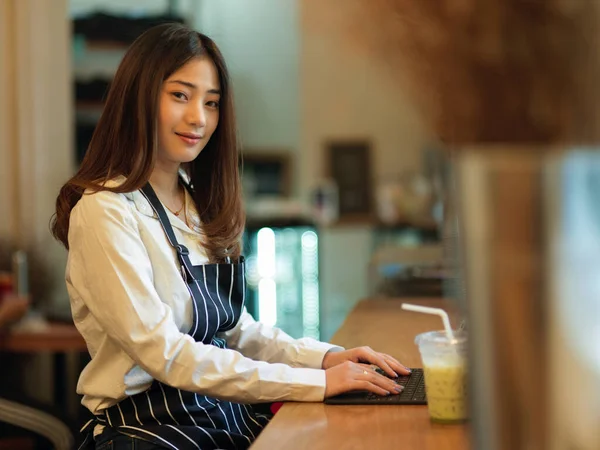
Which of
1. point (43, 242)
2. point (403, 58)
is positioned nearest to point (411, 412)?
point (403, 58)

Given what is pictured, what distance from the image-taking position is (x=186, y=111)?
2035 mm

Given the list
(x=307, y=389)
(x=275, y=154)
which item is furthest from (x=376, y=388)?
(x=275, y=154)

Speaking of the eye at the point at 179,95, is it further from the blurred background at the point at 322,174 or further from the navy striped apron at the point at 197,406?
the blurred background at the point at 322,174

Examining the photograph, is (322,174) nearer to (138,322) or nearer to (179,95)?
(179,95)

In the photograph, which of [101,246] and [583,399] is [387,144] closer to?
[101,246]

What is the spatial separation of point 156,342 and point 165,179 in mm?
503

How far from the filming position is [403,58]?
850 mm

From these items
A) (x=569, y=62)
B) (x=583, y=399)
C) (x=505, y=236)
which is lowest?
(x=583, y=399)

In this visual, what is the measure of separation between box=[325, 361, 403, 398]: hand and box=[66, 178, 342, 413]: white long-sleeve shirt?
0.06 feet

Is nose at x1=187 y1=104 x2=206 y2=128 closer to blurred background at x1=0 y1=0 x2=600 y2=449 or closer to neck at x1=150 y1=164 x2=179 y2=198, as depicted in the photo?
neck at x1=150 y1=164 x2=179 y2=198

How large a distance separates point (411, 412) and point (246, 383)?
1.04 ft

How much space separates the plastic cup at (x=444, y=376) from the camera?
154cm

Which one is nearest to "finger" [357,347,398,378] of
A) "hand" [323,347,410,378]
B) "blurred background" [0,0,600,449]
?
"hand" [323,347,410,378]

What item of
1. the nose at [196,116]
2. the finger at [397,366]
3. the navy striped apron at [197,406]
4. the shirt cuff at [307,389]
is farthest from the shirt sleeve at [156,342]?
the nose at [196,116]
